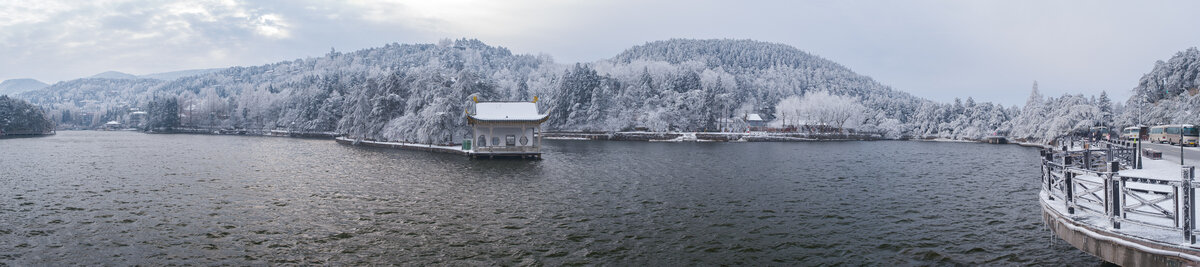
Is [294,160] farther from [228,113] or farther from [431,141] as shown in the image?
[228,113]

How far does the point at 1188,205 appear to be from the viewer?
9.69 meters

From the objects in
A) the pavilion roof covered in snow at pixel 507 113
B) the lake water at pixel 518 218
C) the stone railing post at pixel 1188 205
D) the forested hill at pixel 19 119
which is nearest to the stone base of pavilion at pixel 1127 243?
the stone railing post at pixel 1188 205

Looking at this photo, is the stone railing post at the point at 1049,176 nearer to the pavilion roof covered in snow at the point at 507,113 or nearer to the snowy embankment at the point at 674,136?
the pavilion roof covered in snow at the point at 507,113

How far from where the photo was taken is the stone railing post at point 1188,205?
31.4 ft

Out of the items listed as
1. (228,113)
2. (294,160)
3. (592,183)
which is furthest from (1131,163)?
(228,113)

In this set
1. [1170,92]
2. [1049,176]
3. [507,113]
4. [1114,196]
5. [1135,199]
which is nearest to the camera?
[1114,196]

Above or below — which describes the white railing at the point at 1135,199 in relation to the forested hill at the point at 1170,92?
below

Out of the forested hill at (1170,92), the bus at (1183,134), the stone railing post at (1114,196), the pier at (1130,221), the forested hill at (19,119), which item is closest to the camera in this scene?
the pier at (1130,221)

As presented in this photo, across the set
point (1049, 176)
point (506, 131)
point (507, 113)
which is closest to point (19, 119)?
point (507, 113)

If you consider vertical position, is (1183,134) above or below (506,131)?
below

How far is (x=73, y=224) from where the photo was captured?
19.0m

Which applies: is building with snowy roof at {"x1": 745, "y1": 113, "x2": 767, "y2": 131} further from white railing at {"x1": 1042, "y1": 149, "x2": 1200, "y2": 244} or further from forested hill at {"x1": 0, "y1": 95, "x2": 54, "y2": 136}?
forested hill at {"x1": 0, "y1": 95, "x2": 54, "y2": 136}

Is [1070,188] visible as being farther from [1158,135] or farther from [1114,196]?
[1158,135]

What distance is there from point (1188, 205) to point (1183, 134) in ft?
162
